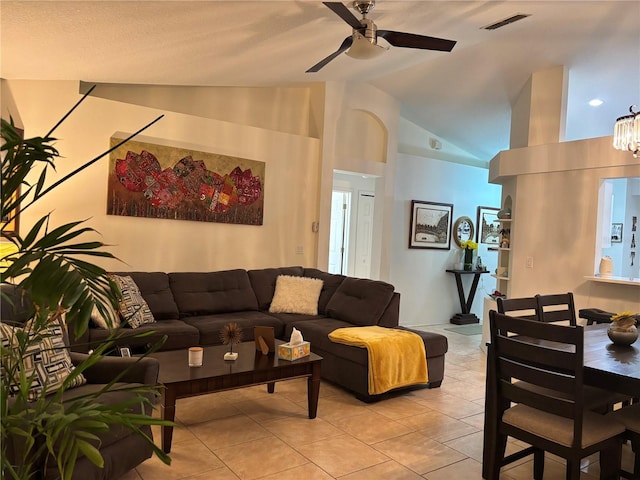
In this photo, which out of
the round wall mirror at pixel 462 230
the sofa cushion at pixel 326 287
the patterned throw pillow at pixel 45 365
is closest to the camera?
the patterned throw pillow at pixel 45 365

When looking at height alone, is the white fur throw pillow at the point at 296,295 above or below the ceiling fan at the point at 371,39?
below

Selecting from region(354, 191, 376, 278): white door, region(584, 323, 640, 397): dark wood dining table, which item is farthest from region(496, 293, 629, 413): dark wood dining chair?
region(354, 191, 376, 278): white door

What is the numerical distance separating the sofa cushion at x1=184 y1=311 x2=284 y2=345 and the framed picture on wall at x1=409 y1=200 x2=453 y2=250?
Answer: 3.23 m

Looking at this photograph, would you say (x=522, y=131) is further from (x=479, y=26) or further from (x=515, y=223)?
(x=479, y=26)

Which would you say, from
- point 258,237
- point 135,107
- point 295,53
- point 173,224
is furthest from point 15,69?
point 258,237

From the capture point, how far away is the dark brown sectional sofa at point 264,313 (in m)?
4.05

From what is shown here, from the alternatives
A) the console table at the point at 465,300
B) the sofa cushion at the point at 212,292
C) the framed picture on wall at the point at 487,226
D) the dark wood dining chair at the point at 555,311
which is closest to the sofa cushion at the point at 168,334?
the sofa cushion at the point at 212,292

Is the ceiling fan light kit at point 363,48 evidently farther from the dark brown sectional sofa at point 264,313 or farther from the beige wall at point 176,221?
the beige wall at point 176,221

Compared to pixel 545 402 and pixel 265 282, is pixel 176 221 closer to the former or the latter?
pixel 265 282

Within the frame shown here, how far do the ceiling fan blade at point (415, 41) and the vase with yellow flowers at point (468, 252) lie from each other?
15.6 ft

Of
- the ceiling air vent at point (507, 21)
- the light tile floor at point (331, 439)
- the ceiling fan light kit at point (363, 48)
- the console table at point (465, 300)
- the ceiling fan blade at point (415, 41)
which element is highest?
the ceiling air vent at point (507, 21)

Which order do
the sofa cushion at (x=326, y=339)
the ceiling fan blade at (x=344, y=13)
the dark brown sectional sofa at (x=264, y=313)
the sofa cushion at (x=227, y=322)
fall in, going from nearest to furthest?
the ceiling fan blade at (x=344, y=13) < the sofa cushion at (x=326, y=339) < the dark brown sectional sofa at (x=264, y=313) < the sofa cushion at (x=227, y=322)

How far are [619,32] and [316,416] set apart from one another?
426 cm

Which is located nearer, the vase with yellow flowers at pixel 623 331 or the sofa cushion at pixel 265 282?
Answer: the vase with yellow flowers at pixel 623 331
